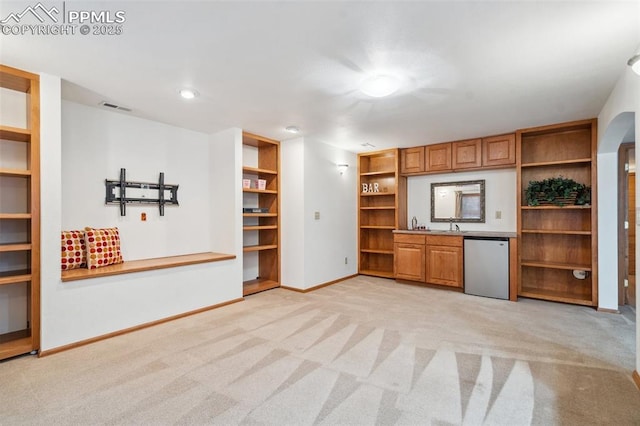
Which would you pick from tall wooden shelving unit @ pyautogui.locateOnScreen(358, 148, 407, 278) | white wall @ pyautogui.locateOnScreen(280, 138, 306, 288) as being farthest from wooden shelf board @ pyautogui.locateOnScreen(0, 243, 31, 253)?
tall wooden shelving unit @ pyautogui.locateOnScreen(358, 148, 407, 278)

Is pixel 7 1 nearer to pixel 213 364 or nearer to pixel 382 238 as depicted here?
pixel 213 364

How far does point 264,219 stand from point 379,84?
3227 millimetres

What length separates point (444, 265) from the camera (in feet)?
15.9

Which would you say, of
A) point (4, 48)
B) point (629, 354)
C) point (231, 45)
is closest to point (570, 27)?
point (231, 45)

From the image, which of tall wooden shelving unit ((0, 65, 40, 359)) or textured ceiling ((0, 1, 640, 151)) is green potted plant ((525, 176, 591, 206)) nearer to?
textured ceiling ((0, 1, 640, 151))

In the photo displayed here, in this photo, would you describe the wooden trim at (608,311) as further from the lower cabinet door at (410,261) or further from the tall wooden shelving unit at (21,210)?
the tall wooden shelving unit at (21,210)

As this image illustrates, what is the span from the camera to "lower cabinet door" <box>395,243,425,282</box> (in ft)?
16.7

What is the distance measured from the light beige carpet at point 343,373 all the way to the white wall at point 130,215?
29 cm

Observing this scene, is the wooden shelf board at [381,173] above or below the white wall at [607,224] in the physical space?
above

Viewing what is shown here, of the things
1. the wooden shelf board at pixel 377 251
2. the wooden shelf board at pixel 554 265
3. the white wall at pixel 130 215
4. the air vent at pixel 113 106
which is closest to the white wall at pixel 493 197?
the wooden shelf board at pixel 554 265

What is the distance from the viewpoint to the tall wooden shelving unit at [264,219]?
5.03 meters

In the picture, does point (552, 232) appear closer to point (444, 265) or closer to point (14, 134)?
point (444, 265)

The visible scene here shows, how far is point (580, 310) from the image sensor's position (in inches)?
151

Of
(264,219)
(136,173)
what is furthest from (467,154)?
(136,173)
